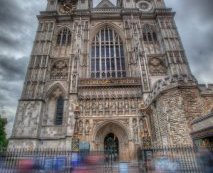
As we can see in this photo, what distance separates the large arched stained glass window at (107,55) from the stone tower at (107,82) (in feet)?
0.43

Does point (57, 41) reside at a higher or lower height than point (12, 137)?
higher

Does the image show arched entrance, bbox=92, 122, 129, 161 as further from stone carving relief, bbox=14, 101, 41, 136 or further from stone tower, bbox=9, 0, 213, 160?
stone carving relief, bbox=14, 101, 41, 136

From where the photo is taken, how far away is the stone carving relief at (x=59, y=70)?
1930 centimetres

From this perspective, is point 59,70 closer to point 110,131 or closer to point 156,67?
point 110,131

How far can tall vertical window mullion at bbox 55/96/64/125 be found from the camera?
17031mm

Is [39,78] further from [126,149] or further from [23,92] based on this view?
[126,149]

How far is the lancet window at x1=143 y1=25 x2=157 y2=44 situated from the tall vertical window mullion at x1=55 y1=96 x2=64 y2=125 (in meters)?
14.1

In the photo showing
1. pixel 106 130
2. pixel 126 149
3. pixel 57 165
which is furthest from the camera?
pixel 106 130

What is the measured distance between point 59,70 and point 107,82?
6.82 m

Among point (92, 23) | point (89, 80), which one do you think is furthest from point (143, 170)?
point (92, 23)

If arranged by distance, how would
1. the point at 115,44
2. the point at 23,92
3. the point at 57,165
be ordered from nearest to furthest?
the point at 57,165
the point at 23,92
the point at 115,44

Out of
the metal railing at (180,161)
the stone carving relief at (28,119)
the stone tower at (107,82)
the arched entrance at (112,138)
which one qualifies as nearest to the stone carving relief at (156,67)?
the stone tower at (107,82)

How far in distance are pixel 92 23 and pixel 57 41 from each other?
585 centimetres

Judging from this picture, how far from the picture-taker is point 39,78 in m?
18.2
